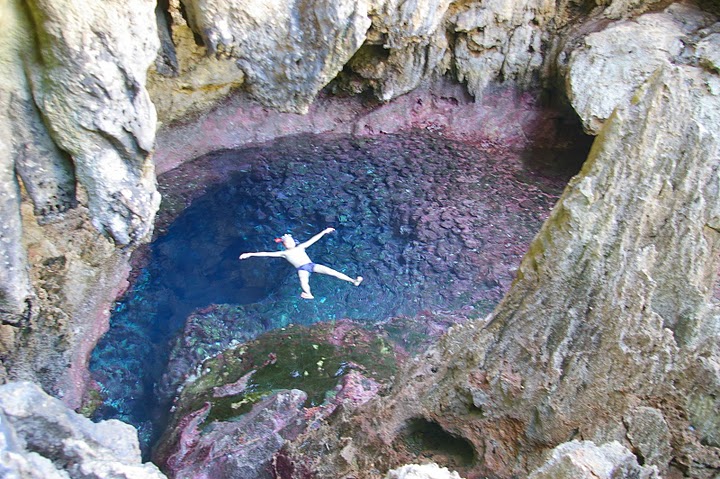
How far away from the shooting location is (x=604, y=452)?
2525mm

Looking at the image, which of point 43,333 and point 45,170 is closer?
point 45,170

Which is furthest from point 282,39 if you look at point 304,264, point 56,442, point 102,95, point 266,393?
point 56,442

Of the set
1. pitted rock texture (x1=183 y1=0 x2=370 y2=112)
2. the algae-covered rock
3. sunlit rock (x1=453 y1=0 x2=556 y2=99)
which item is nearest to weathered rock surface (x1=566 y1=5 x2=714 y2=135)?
sunlit rock (x1=453 y1=0 x2=556 y2=99)

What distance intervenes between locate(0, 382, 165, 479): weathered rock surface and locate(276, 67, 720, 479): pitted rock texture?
203cm

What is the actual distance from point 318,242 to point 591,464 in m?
6.03

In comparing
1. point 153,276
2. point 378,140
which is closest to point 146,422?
point 153,276

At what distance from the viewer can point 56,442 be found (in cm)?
256

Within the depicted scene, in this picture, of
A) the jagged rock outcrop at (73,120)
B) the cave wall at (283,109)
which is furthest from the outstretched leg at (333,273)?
the jagged rock outcrop at (73,120)

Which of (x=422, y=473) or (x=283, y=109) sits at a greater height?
(x=283, y=109)

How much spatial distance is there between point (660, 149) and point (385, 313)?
14.1ft

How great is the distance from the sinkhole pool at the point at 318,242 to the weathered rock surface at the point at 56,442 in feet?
10.6

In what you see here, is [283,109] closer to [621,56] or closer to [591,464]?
[591,464]

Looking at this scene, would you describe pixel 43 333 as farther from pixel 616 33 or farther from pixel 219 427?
pixel 616 33

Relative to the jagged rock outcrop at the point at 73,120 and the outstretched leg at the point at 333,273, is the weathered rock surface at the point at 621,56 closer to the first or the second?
the outstretched leg at the point at 333,273
